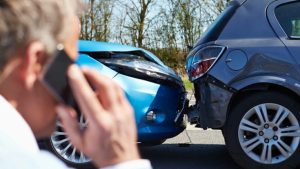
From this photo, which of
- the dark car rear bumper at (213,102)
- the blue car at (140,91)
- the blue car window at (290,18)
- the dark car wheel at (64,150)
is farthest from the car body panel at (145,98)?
the blue car window at (290,18)

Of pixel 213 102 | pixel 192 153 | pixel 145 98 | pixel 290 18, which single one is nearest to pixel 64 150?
pixel 145 98

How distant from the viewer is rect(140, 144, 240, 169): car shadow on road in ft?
17.5

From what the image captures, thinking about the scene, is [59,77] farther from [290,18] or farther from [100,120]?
[290,18]

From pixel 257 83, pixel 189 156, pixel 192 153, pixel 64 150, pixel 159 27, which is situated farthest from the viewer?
pixel 159 27

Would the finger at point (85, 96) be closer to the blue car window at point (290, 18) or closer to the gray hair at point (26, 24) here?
the gray hair at point (26, 24)

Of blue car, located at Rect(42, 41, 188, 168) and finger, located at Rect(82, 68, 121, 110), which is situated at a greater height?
finger, located at Rect(82, 68, 121, 110)

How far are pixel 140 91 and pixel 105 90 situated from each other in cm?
392

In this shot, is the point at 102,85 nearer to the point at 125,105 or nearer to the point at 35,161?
the point at 125,105

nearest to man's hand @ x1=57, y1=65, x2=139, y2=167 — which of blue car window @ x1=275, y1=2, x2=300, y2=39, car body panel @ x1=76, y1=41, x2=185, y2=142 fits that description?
car body panel @ x1=76, y1=41, x2=185, y2=142

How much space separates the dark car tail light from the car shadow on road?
842 millimetres

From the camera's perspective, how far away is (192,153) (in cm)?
590

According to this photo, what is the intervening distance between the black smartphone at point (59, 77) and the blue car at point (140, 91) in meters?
3.82

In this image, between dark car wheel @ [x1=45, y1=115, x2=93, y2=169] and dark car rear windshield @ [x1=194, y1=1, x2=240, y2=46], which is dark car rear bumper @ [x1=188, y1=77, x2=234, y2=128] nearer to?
dark car rear windshield @ [x1=194, y1=1, x2=240, y2=46]

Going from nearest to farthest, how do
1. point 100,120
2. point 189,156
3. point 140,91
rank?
point 100,120
point 140,91
point 189,156
